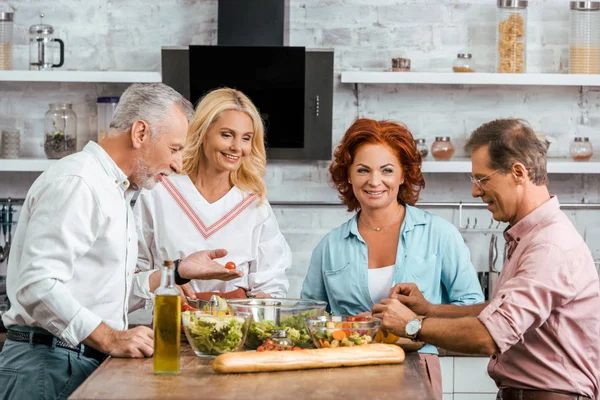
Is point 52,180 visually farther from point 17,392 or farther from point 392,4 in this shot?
point 392,4

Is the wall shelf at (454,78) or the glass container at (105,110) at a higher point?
the wall shelf at (454,78)

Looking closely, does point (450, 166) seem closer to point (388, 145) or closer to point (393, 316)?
point (388, 145)

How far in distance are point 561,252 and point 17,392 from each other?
5.04ft

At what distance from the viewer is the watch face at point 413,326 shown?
2389 mm

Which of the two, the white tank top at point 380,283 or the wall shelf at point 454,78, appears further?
the wall shelf at point 454,78

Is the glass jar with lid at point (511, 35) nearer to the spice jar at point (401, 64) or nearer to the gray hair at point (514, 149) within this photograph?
the spice jar at point (401, 64)

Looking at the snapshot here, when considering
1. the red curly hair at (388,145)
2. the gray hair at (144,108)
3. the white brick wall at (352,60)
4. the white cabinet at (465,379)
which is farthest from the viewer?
the white brick wall at (352,60)

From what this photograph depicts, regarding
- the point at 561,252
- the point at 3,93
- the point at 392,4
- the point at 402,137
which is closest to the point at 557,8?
the point at 392,4

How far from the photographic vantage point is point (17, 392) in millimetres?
2441

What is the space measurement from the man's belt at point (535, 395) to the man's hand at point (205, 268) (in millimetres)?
869

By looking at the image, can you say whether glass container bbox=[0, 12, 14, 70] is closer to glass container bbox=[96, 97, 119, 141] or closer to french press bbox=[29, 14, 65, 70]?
french press bbox=[29, 14, 65, 70]

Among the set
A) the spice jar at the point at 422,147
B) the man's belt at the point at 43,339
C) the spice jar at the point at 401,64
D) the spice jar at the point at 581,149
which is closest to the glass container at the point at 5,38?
the spice jar at the point at 401,64

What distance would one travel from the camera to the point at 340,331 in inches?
94.7

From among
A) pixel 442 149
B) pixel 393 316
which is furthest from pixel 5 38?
pixel 393 316
